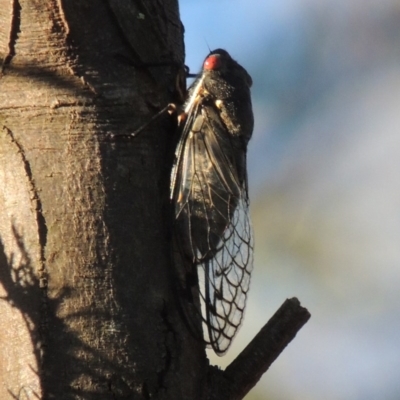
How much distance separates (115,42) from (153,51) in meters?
0.06

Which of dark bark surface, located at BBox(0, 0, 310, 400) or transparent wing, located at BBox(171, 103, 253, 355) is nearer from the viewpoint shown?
dark bark surface, located at BBox(0, 0, 310, 400)

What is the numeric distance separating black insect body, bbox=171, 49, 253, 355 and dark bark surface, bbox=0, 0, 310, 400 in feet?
0.25

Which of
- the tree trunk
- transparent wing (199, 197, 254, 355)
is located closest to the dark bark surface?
the tree trunk

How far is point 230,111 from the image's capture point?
1.26 meters

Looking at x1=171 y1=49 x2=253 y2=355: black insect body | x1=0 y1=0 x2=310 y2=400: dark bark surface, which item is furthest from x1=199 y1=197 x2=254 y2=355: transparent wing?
x1=0 y1=0 x2=310 y2=400: dark bark surface

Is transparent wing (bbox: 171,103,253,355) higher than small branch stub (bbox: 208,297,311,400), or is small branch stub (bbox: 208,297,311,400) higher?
transparent wing (bbox: 171,103,253,355)

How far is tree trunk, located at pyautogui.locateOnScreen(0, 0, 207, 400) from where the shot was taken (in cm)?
89

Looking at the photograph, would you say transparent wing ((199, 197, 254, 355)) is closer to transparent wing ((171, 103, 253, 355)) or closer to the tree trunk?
transparent wing ((171, 103, 253, 355))

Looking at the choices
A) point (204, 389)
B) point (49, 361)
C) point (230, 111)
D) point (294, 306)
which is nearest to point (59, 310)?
point (49, 361)

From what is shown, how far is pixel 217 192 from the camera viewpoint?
1.19m

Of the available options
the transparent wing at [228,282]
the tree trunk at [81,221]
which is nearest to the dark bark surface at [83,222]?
the tree trunk at [81,221]

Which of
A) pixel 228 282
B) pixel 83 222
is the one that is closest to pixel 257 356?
pixel 228 282

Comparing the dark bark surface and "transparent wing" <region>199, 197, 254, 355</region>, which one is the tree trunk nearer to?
the dark bark surface

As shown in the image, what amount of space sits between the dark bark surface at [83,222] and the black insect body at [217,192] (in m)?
0.08
